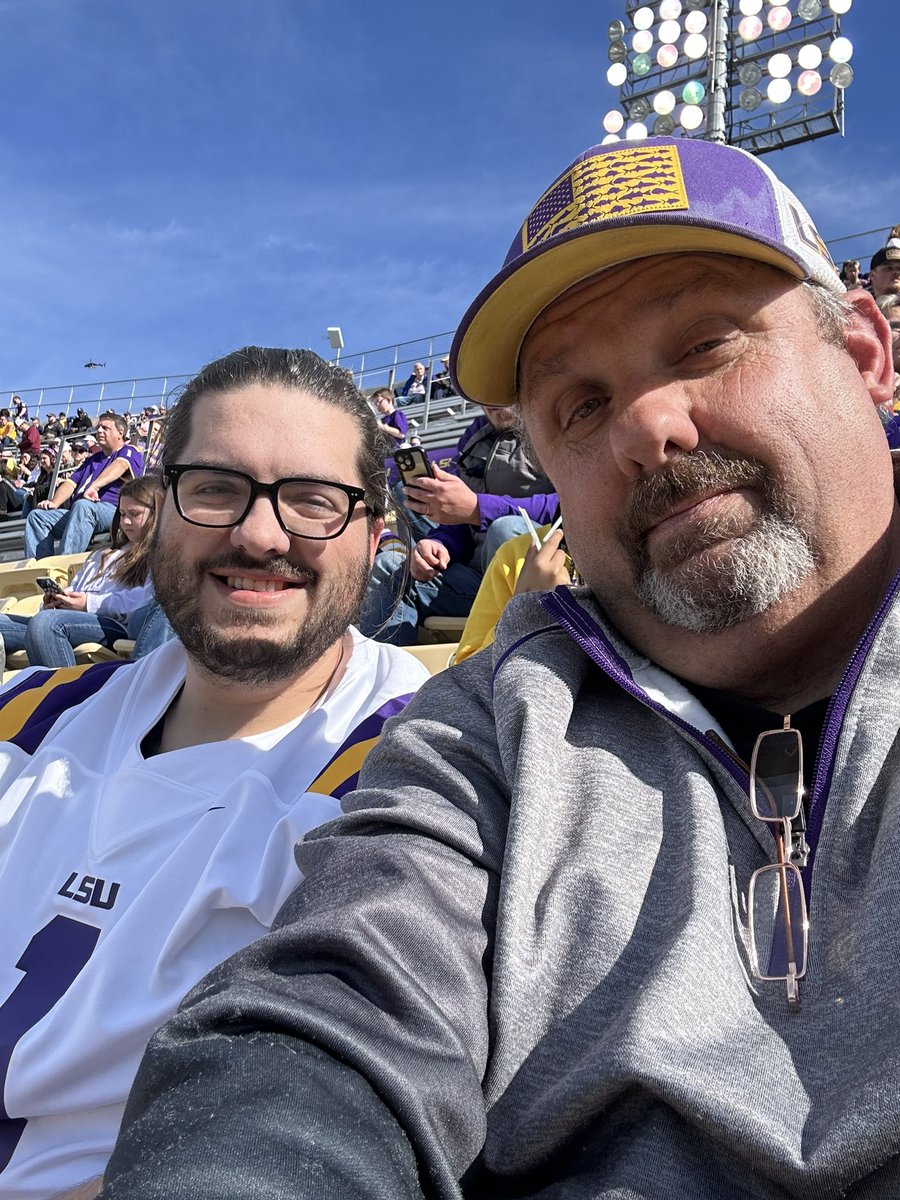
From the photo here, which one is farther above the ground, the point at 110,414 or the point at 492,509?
the point at 110,414

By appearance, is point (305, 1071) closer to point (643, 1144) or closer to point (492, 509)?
point (643, 1144)

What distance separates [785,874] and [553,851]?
0.91 feet

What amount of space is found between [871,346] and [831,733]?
0.72 metres

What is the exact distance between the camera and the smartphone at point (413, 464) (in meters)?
3.92

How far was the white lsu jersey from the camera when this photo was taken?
133 cm

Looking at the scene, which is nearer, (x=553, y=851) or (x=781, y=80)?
(x=553, y=851)

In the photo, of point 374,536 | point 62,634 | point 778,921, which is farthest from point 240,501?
point 62,634

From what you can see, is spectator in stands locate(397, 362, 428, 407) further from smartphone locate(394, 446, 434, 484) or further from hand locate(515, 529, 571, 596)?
hand locate(515, 529, 571, 596)

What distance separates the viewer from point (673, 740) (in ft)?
4.24

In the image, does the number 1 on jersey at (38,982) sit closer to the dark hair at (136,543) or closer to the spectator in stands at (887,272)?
the dark hair at (136,543)

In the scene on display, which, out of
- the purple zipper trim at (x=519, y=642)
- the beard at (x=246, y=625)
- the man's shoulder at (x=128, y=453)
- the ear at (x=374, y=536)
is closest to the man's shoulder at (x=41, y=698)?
the beard at (x=246, y=625)

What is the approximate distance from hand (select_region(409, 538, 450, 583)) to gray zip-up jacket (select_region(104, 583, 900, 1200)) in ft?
9.80

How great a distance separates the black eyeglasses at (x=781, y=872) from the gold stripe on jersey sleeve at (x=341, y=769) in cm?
67

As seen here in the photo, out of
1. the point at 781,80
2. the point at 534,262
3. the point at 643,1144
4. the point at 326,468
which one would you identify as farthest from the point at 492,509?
the point at 781,80
